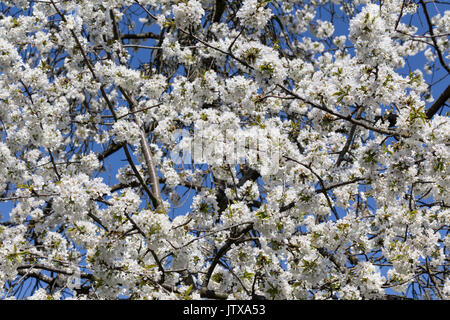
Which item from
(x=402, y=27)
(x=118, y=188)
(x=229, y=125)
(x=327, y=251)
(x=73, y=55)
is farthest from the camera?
(x=402, y=27)

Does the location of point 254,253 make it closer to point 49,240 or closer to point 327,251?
point 327,251

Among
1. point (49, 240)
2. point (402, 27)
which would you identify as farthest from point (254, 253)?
point (402, 27)

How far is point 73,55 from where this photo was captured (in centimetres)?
435

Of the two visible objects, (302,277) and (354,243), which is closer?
(302,277)

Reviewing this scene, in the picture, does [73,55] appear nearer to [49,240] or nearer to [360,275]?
[49,240]

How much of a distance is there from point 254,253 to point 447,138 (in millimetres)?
1744
